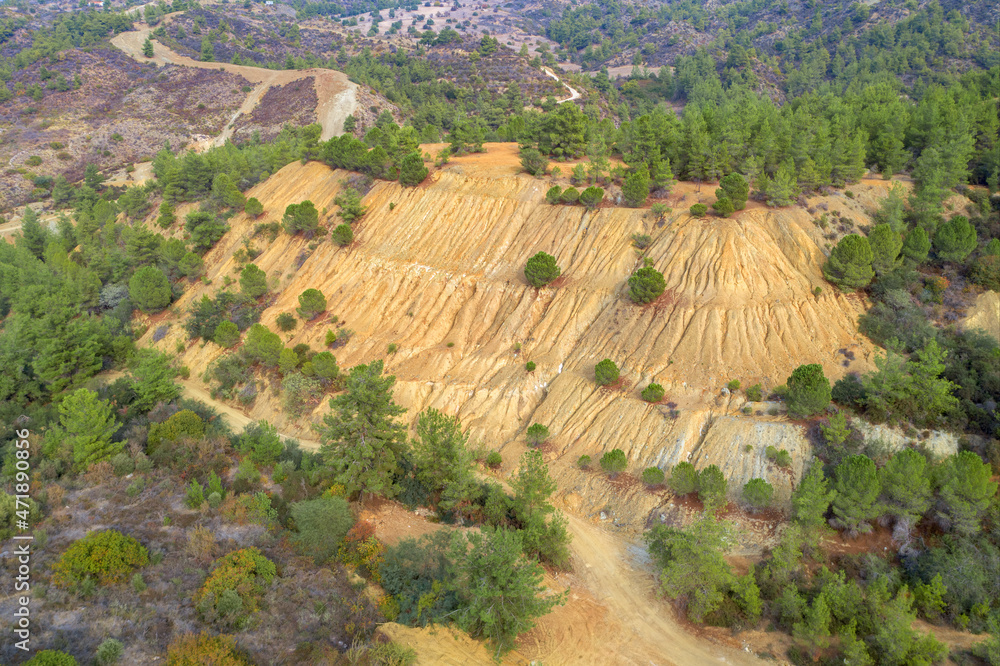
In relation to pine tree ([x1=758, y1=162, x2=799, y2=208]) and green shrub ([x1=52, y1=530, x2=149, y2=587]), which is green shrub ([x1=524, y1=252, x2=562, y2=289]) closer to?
pine tree ([x1=758, y1=162, x2=799, y2=208])

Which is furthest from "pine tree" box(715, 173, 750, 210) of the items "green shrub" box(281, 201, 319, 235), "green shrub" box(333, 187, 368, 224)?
A: "green shrub" box(281, 201, 319, 235)

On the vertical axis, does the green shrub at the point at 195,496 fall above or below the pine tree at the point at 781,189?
below

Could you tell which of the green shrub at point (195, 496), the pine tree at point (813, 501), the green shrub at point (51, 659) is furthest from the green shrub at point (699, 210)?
the green shrub at point (51, 659)

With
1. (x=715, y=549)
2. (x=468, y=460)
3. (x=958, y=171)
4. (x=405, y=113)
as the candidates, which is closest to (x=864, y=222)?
(x=958, y=171)

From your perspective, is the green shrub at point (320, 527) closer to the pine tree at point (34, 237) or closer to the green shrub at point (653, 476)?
the green shrub at point (653, 476)

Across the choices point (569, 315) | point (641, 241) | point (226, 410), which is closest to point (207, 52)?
point (226, 410)

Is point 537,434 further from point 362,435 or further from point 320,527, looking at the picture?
point 320,527

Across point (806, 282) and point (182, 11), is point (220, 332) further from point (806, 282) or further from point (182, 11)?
point (182, 11)
